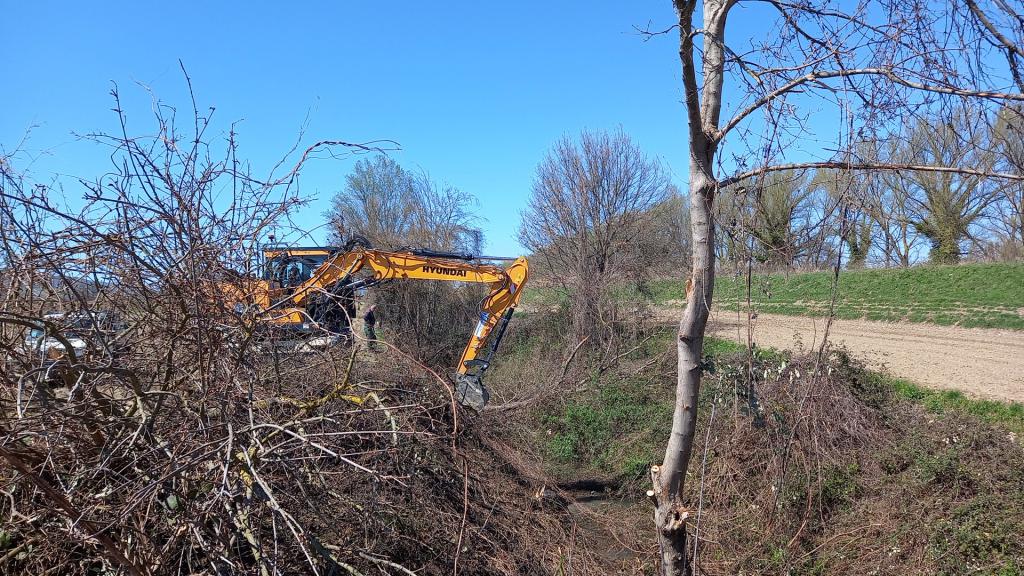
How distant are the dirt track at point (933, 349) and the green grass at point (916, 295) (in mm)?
636

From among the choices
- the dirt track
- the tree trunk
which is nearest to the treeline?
the tree trunk

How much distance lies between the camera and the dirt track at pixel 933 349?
9.54m

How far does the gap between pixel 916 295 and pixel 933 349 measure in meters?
6.79

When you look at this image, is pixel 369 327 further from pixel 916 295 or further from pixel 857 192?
pixel 916 295

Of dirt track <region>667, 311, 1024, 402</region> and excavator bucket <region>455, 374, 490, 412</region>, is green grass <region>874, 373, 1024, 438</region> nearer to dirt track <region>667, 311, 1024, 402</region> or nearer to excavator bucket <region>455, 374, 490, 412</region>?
dirt track <region>667, 311, 1024, 402</region>

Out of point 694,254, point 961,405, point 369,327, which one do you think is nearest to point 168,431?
point 694,254

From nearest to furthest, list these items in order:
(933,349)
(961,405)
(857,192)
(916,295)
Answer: (857,192), (961,405), (933,349), (916,295)

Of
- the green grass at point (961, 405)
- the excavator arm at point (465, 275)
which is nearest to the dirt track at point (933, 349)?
the green grass at point (961, 405)

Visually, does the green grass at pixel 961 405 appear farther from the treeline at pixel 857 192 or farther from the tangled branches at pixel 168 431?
the tangled branches at pixel 168 431

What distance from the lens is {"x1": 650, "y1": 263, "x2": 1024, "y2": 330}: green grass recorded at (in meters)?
15.4

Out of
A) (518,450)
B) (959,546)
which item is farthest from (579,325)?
(959,546)

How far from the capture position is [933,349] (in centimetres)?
1320

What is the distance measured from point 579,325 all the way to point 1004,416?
25.7 feet

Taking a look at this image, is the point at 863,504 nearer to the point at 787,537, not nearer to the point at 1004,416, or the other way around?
the point at 787,537
